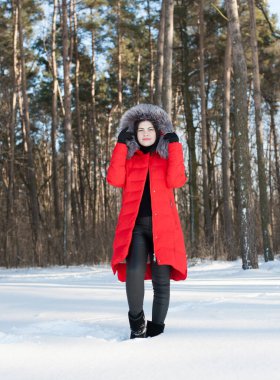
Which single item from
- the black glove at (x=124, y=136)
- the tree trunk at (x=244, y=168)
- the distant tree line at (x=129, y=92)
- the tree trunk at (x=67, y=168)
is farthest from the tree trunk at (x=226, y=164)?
the black glove at (x=124, y=136)

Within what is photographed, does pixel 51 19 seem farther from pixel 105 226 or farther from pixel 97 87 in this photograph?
pixel 105 226

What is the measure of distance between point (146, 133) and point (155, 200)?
44 centimetres

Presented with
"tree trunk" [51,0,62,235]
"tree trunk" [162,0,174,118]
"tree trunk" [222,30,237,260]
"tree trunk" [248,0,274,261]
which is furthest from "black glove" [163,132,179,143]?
"tree trunk" [51,0,62,235]

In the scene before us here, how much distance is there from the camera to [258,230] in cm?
1784

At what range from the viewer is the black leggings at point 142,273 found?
2838 millimetres

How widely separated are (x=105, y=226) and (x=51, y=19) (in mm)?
8649

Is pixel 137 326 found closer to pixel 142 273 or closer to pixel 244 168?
pixel 142 273

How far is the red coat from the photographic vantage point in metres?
2.86

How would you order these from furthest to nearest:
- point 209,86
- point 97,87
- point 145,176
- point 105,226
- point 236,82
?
1. point 97,87
2. point 209,86
3. point 105,226
4. point 236,82
5. point 145,176

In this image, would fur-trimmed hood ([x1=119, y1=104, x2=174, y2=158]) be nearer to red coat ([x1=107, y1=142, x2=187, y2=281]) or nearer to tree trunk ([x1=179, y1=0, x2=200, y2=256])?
red coat ([x1=107, y1=142, x2=187, y2=281])

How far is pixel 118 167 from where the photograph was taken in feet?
9.75

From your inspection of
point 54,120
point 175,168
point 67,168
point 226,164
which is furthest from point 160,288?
point 54,120

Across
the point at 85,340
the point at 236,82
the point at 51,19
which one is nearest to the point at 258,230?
the point at 236,82

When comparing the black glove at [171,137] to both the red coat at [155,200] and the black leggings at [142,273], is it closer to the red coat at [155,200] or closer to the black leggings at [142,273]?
the red coat at [155,200]
